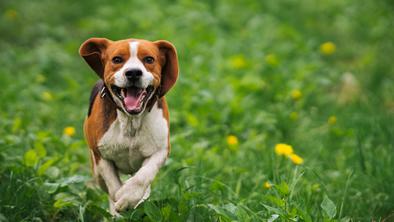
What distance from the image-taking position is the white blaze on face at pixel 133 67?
153 inches

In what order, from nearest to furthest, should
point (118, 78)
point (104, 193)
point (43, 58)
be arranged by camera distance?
point (118, 78)
point (104, 193)
point (43, 58)

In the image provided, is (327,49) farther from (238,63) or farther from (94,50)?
(94,50)

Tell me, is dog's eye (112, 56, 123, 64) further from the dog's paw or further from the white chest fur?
the dog's paw

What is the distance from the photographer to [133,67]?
3871 mm

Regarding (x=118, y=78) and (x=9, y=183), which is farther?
(x=9, y=183)

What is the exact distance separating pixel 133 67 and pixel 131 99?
21 centimetres

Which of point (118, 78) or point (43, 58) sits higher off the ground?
point (118, 78)

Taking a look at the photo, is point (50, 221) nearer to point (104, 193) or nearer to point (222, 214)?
point (104, 193)

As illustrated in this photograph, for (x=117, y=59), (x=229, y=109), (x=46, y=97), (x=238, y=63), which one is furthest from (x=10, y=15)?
(x=117, y=59)

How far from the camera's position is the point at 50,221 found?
4613 mm

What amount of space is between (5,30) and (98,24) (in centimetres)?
128

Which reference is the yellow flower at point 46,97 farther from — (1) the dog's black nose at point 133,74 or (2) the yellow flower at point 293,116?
(1) the dog's black nose at point 133,74

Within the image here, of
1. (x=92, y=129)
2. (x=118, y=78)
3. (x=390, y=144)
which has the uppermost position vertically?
(x=118, y=78)

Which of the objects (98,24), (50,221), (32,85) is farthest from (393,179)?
(98,24)
